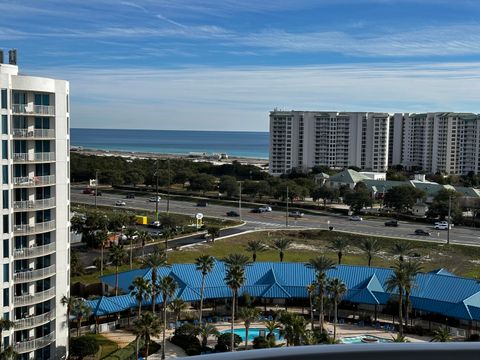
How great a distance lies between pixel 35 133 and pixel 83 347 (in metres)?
11.0

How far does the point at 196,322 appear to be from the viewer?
3831 cm

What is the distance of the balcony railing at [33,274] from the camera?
2830cm

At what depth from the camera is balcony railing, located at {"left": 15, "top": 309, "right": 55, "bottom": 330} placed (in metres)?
28.1

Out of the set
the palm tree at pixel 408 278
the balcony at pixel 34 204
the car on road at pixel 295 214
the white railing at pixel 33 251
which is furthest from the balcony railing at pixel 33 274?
the car on road at pixel 295 214

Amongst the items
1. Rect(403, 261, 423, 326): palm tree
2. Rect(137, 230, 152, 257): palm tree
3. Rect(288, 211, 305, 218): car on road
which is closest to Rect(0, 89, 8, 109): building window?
Rect(403, 261, 423, 326): palm tree

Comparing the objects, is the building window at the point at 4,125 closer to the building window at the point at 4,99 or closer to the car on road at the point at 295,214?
the building window at the point at 4,99

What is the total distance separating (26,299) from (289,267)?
19.6 meters

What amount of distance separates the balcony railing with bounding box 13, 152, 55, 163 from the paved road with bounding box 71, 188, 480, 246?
40003mm

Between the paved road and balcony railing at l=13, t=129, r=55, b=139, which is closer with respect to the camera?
balcony railing at l=13, t=129, r=55, b=139

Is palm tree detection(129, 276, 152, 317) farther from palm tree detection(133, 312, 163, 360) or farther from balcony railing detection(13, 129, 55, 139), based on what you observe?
balcony railing detection(13, 129, 55, 139)

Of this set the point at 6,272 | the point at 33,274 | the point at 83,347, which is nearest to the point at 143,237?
the point at 83,347

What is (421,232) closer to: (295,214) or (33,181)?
(295,214)

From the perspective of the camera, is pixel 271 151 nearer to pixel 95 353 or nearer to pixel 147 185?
pixel 147 185

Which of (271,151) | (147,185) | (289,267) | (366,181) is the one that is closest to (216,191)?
(147,185)
